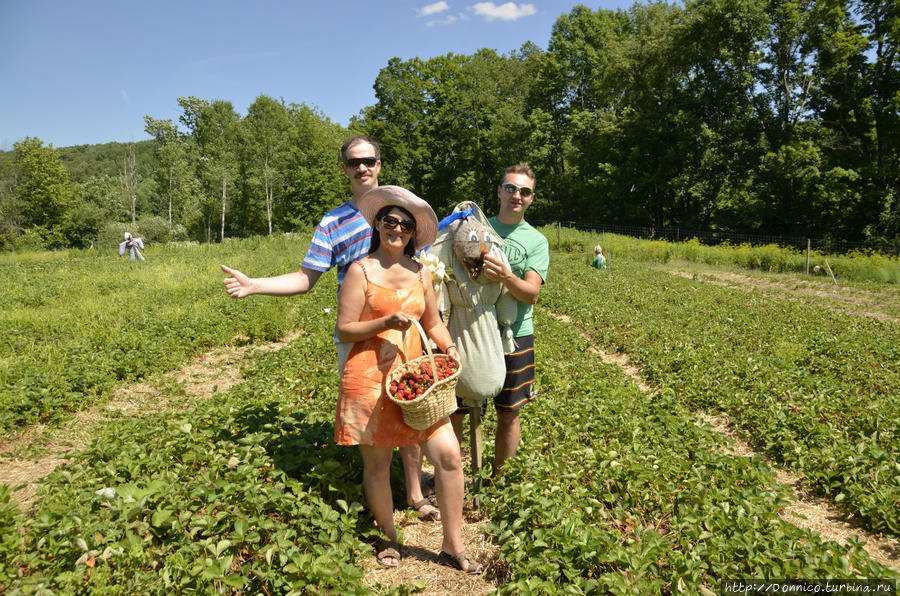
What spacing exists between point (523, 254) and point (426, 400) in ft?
4.07

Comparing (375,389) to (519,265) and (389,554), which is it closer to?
(389,554)

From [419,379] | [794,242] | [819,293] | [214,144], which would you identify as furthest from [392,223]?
[214,144]

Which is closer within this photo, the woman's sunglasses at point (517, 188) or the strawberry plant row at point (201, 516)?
the strawberry plant row at point (201, 516)

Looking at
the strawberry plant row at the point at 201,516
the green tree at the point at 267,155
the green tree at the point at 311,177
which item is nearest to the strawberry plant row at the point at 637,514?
the strawberry plant row at the point at 201,516

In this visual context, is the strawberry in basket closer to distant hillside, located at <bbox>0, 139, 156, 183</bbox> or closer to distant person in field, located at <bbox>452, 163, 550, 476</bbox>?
distant person in field, located at <bbox>452, 163, 550, 476</bbox>

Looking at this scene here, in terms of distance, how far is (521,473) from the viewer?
367cm

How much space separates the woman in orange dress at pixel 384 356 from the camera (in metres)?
2.86

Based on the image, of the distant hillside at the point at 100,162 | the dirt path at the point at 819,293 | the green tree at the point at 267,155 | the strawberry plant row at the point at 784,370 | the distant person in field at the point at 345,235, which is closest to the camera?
the distant person in field at the point at 345,235

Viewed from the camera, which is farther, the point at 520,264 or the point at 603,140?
the point at 603,140

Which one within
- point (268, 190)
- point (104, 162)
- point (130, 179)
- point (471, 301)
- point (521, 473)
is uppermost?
point (104, 162)

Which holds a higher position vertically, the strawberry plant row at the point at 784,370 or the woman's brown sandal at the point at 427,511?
the strawberry plant row at the point at 784,370

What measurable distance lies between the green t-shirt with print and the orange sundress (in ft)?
2.60

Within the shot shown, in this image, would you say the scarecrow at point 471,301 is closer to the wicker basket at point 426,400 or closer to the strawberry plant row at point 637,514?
the wicker basket at point 426,400

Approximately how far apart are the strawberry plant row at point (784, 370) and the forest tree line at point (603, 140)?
19.3m
